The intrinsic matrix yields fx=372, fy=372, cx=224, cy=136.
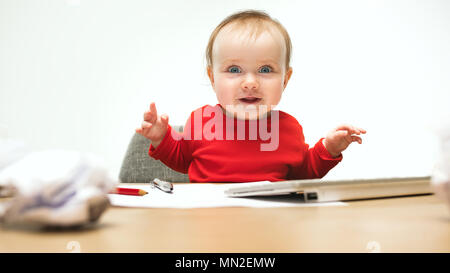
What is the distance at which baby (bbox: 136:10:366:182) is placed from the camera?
2.85 feet

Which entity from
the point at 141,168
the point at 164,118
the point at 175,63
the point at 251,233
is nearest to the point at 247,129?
the point at 164,118

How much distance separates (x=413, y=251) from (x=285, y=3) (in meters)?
2.11

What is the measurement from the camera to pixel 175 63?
2.14 meters

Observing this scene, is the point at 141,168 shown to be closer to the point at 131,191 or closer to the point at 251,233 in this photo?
the point at 131,191

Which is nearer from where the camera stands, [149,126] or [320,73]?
[149,126]

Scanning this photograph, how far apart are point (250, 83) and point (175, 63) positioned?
4.49ft

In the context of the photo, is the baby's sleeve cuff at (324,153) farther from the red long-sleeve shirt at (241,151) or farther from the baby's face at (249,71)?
the baby's face at (249,71)

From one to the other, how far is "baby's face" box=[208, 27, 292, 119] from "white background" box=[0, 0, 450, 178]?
1212mm

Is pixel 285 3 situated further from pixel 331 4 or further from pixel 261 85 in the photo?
pixel 261 85

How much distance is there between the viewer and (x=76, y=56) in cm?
210

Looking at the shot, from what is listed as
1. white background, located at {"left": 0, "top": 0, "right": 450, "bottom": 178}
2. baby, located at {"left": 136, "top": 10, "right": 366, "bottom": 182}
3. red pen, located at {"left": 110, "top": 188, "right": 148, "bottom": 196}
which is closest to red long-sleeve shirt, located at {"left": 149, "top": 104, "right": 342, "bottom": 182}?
baby, located at {"left": 136, "top": 10, "right": 366, "bottom": 182}

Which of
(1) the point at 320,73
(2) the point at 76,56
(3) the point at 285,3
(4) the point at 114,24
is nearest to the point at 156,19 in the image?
(4) the point at 114,24
